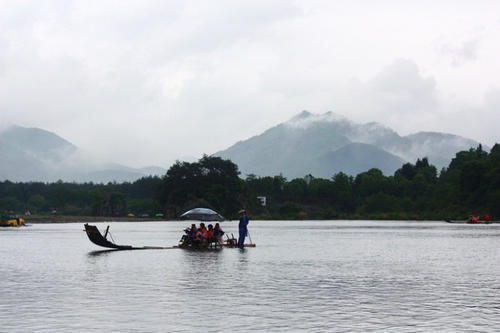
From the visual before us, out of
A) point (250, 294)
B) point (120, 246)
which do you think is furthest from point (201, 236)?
point (250, 294)

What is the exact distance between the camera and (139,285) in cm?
3034

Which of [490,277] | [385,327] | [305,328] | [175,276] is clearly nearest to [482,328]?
[385,327]

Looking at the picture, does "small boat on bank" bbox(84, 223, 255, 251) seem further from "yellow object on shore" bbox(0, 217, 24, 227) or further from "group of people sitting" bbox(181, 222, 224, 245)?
"yellow object on shore" bbox(0, 217, 24, 227)

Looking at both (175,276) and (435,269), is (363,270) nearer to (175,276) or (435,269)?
(435,269)

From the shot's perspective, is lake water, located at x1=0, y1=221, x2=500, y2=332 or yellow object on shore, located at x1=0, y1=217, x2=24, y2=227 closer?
lake water, located at x1=0, y1=221, x2=500, y2=332

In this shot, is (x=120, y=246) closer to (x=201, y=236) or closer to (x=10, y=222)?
(x=201, y=236)

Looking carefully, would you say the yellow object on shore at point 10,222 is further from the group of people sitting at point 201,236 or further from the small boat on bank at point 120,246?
the group of people sitting at point 201,236

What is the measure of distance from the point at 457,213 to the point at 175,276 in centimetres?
14651

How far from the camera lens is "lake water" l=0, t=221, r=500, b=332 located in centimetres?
2091

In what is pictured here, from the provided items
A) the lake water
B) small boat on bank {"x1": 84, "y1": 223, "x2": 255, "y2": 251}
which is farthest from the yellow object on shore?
the lake water

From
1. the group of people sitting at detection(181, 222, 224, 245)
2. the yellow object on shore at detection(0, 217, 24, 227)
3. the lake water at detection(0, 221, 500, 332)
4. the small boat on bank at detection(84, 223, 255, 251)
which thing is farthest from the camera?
the yellow object on shore at detection(0, 217, 24, 227)

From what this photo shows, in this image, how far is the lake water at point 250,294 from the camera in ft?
68.6

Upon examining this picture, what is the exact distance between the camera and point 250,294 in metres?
27.2

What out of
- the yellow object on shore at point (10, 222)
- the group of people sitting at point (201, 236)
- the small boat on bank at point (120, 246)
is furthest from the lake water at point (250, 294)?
the yellow object on shore at point (10, 222)
